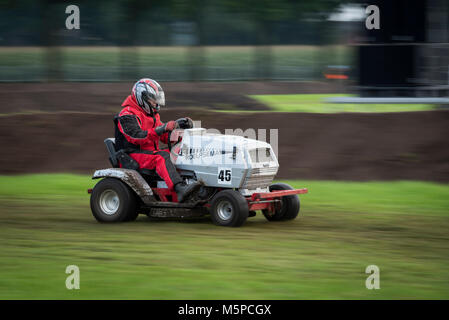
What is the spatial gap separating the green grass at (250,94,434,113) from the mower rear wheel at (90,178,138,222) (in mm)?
9155

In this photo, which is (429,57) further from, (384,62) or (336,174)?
(336,174)

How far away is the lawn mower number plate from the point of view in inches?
369

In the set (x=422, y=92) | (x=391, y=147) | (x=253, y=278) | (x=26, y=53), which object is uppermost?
(x=26, y=53)

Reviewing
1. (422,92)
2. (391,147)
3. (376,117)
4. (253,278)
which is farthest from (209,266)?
(422,92)

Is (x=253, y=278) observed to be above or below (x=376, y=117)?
below

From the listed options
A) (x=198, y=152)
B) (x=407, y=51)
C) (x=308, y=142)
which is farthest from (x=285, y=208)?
(x=407, y=51)

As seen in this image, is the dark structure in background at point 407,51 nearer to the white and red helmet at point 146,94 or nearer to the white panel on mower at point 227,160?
the white panel on mower at point 227,160

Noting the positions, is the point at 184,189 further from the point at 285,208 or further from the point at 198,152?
the point at 285,208

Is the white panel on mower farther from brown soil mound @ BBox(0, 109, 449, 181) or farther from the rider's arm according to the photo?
brown soil mound @ BBox(0, 109, 449, 181)

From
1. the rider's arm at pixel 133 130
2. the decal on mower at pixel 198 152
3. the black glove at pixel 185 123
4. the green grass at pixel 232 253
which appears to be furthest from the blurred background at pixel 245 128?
the black glove at pixel 185 123

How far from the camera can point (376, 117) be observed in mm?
16125

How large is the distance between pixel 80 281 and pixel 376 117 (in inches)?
430

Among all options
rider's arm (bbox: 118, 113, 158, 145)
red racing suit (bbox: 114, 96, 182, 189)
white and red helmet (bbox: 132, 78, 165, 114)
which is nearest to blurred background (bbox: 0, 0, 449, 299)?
red racing suit (bbox: 114, 96, 182, 189)

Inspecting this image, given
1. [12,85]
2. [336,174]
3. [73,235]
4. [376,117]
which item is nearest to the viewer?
[73,235]
